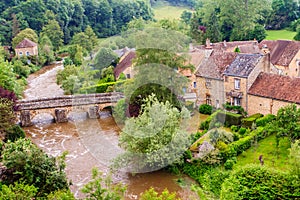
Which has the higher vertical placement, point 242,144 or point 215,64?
point 215,64

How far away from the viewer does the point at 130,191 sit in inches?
1077

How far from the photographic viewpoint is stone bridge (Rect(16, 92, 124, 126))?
142 ft

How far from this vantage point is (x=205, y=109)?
4106 cm

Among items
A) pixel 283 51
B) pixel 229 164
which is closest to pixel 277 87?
pixel 229 164

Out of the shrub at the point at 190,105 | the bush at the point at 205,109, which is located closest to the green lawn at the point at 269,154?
the bush at the point at 205,109

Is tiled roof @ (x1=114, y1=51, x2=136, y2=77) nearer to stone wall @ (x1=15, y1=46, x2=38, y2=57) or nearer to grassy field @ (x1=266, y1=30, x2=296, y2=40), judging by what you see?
stone wall @ (x1=15, y1=46, x2=38, y2=57)

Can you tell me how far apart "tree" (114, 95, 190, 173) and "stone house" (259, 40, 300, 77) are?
24.6 meters

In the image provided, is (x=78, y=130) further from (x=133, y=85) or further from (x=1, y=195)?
(x=1, y=195)

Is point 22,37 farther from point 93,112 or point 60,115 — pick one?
point 93,112

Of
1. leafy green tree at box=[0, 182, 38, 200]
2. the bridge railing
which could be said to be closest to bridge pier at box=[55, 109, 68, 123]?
the bridge railing

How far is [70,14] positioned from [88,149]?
78.1m

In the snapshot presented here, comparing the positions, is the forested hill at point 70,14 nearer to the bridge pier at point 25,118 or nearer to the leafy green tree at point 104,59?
the leafy green tree at point 104,59

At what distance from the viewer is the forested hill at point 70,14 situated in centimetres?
9231

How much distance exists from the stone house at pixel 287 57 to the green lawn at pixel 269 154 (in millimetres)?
20418
